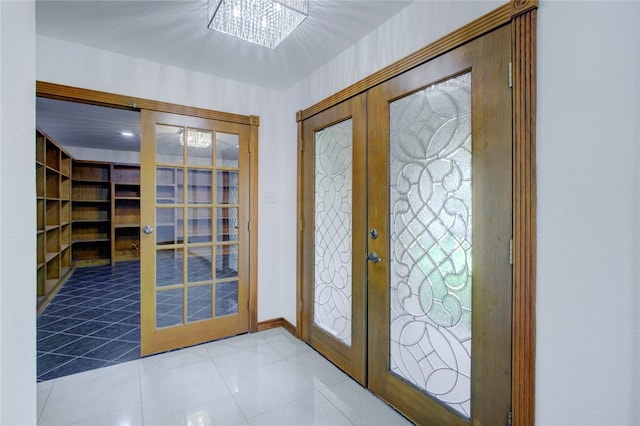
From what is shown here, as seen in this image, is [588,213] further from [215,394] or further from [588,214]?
[215,394]

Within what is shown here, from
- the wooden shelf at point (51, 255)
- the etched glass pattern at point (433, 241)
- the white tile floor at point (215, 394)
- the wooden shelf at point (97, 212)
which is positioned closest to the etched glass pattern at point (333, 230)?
the white tile floor at point (215, 394)

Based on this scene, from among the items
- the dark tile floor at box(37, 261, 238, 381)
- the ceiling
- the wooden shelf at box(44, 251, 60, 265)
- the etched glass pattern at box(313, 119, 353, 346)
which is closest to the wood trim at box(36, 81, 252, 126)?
the ceiling

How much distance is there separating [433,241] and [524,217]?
480mm

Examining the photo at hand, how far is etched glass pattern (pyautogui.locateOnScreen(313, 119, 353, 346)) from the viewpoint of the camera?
93.0 inches

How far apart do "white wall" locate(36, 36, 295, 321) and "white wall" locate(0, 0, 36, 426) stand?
70.5 inches

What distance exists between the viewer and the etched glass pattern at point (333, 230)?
2.36 metres

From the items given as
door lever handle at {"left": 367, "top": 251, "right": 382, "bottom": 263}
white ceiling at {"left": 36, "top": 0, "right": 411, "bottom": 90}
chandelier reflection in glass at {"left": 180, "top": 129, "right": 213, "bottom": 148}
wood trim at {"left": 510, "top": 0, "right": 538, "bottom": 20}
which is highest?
white ceiling at {"left": 36, "top": 0, "right": 411, "bottom": 90}

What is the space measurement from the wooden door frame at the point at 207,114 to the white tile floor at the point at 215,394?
67 centimetres

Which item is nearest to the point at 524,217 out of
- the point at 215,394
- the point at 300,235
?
the point at 300,235

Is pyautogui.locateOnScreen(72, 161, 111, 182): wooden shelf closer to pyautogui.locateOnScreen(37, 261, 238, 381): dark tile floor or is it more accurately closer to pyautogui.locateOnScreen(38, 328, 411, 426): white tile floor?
pyautogui.locateOnScreen(37, 261, 238, 381): dark tile floor

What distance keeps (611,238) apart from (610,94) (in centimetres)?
50

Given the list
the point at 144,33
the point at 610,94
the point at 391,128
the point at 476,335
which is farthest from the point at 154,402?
the point at 610,94

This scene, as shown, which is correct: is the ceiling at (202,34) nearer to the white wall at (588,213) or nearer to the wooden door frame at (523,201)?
the wooden door frame at (523,201)

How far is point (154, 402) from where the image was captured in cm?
197
